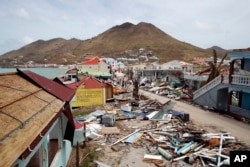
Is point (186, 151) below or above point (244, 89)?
below

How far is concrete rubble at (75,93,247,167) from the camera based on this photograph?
1373 centimetres

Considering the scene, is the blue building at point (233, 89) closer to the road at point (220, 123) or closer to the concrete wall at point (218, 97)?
the concrete wall at point (218, 97)

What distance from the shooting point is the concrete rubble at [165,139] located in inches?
541

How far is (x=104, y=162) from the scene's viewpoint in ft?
44.0

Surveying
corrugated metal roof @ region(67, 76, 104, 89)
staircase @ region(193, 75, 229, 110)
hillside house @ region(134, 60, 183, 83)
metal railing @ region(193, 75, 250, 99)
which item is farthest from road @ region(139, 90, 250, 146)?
hillside house @ region(134, 60, 183, 83)

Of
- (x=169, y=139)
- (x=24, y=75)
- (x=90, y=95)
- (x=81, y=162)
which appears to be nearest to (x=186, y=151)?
(x=169, y=139)

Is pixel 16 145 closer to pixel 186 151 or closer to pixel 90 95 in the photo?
pixel 186 151

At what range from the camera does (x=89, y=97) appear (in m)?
30.2

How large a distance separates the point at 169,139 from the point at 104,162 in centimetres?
570

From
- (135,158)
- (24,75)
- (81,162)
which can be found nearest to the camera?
(24,75)

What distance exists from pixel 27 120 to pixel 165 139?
13.4 m

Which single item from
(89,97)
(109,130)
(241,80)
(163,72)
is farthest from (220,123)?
(163,72)

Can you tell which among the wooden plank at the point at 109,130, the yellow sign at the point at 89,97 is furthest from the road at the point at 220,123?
the yellow sign at the point at 89,97

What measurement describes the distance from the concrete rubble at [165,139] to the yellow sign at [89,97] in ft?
18.8
